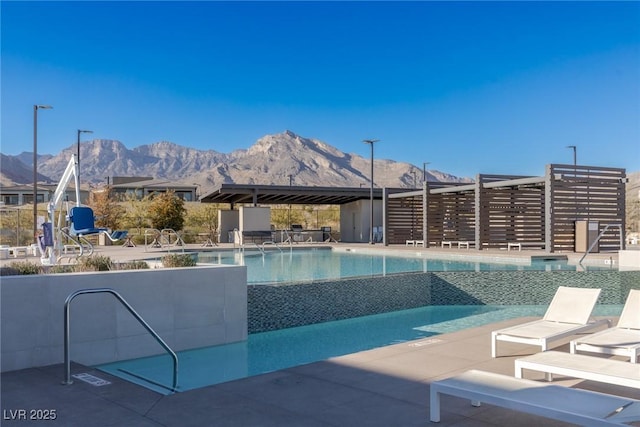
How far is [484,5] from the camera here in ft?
75.1

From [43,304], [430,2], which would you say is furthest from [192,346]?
[430,2]

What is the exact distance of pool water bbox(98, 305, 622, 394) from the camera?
659 cm

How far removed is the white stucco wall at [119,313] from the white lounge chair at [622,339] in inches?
176

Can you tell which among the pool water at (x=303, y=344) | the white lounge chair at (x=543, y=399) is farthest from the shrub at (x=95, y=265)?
the white lounge chair at (x=543, y=399)

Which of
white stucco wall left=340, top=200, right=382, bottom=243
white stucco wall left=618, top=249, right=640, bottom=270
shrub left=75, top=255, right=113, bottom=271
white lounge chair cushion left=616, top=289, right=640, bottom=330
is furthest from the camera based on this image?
white stucco wall left=340, top=200, right=382, bottom=243

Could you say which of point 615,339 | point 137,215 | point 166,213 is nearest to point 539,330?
point 615,339

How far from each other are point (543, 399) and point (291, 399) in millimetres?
1922

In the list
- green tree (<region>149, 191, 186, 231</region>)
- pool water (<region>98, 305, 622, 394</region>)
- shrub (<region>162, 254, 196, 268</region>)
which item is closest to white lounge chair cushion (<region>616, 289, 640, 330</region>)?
pool water (<region>98, 305, 622, 394</region>)

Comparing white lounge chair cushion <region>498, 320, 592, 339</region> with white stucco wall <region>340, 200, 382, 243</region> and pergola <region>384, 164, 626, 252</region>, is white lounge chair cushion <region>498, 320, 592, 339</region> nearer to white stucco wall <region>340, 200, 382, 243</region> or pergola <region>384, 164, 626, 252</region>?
pergola <region>384, 164, 626, 252</region>

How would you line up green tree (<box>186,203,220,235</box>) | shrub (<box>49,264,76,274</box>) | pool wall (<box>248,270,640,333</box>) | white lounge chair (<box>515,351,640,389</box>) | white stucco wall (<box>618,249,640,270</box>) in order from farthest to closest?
green tree (<box>186,203,220,235</box>), white stucco wall (<box>618,249,640,270</box>), pool wall (<box>248,270,640,333</box>), shrub (<box>49,264,76,274</box>), white lounge chair (<box>515,351,640,389</box>)

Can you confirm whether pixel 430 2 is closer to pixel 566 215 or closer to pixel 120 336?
pixel 566 215

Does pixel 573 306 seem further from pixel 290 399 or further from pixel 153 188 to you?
pixel 153 188

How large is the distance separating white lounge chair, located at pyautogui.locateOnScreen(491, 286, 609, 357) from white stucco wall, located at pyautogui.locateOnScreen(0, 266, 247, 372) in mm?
3689

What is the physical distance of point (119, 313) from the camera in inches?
266
